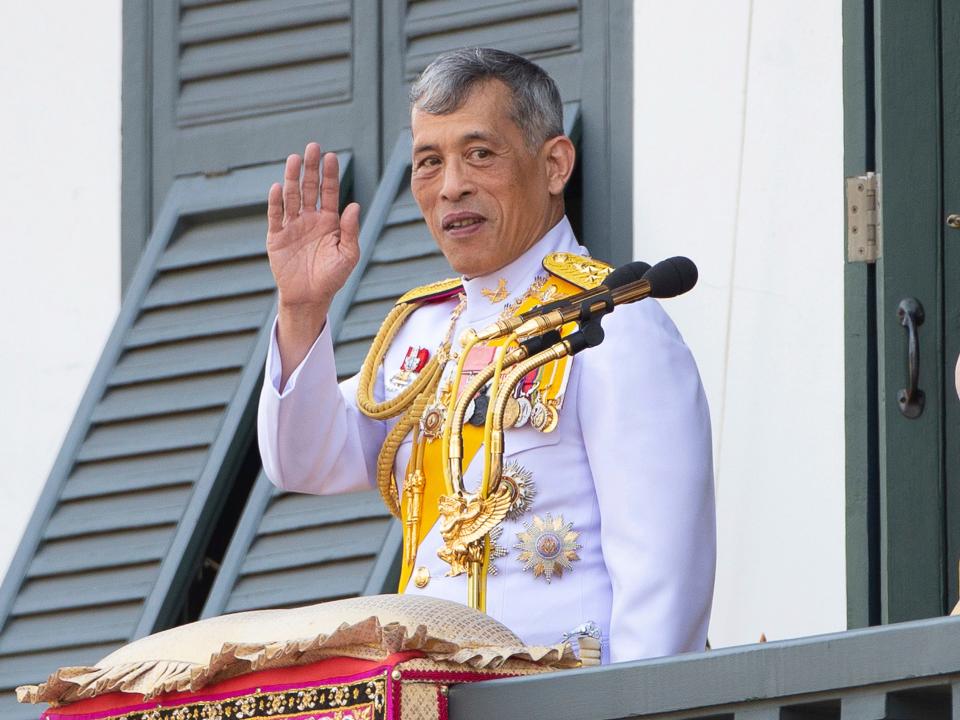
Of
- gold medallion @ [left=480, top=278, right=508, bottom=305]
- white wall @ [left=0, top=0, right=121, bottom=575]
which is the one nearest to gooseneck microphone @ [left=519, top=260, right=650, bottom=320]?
gold medallion @ [left=480, top=278, right=508, bottom=305]

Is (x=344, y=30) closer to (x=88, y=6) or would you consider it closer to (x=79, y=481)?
(x=88, y=6)

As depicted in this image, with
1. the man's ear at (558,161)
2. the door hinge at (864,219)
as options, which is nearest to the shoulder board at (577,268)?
the man's ear at (558,161)

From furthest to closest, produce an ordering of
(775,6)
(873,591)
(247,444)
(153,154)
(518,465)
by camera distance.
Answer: (153,154), (247,444), (775,6), (873,591), (518,465)

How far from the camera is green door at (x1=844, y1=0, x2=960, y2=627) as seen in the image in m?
4.30

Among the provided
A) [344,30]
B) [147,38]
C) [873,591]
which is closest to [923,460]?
[873,591]

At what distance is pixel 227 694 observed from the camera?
10.3 feet

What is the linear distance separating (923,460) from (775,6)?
106cm

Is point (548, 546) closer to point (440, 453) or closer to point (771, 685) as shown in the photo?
point (440, 453)

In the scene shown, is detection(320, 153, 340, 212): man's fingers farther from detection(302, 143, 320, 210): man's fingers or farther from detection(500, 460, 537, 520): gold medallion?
detection(500, 460, 537, 520): gold medallion

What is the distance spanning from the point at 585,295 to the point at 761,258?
1621 millimetres

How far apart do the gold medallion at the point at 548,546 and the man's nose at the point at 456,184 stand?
52cm

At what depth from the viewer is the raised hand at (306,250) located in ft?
12.3

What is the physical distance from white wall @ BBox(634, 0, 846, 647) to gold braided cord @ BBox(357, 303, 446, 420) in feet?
3.16

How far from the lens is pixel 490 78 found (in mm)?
3867
